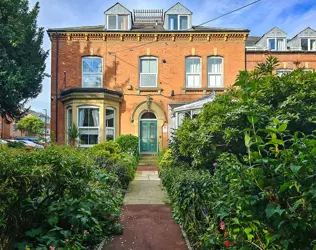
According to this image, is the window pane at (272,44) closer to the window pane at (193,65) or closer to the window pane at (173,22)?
the window pane at (193,65)

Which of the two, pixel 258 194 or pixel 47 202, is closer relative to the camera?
pixel 258 194

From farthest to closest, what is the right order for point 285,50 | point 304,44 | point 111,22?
point 304,44
point 285,50
point 111,22

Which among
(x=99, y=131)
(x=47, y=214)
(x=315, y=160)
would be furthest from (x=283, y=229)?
(x=99, y=131)

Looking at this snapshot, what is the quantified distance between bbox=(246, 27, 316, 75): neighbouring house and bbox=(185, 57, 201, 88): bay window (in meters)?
3.24

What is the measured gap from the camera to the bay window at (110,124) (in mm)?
15317

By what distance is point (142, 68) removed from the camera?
52.6 ft

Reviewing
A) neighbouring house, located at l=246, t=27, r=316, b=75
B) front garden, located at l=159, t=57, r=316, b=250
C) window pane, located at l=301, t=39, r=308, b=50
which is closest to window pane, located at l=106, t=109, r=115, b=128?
neighbouring house, located at l=246, t=27, r=316, b=75

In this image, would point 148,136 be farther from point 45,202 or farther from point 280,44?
point 45,202

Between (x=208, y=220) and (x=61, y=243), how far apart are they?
1966 millimetres

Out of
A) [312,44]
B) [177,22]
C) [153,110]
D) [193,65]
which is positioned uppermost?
[177,22]

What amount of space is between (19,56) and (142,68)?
726 centimetres

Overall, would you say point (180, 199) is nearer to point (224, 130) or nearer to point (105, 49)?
point (224, 130)

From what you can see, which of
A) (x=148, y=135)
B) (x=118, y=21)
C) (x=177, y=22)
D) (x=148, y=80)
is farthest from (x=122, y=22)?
(x=148, y=135)

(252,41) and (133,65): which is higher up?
(252,41)
